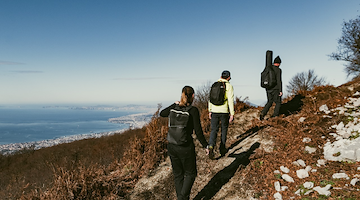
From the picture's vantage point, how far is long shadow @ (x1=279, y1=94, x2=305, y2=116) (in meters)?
7.22

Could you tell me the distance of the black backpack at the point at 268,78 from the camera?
5680 mm

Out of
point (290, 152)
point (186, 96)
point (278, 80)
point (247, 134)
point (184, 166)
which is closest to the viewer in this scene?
point (186, 96)

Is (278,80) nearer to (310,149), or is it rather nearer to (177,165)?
(310,149)

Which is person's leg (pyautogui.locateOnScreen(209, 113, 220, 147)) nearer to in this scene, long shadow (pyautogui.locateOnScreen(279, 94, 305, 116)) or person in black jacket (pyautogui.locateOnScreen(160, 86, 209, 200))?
person in black jacket (pyautogui.locateOnScreen(160, 86, 209, 200))

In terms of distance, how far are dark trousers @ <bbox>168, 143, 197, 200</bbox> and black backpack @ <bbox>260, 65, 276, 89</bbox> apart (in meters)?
3.96

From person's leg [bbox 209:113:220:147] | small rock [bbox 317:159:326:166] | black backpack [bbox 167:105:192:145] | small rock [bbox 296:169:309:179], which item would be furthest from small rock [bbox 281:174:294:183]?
black backpack [bbox 167:105:192:145]

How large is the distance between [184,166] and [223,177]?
1.74 meters

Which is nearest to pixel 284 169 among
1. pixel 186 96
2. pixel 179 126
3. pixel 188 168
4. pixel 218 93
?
pixel 218 93

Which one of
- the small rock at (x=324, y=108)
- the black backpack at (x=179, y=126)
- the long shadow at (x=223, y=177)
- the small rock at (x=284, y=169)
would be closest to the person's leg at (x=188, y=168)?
the black backpack at (x=179, y=126)

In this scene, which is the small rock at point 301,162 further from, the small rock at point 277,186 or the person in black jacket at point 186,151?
the person in black jacket at point 186,151

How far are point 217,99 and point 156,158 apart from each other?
8.74 feet

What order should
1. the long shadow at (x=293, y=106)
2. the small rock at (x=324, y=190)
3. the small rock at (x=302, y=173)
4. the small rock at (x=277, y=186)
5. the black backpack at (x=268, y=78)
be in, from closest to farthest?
1. the small rock at (x=324, y=190)
2. the small rock at (x=277, y=186)
3. the small rock at (x=302, y=173)
4. the black backpack at (x=268, y=78)
5. the long shadow at (x=293, y=106)

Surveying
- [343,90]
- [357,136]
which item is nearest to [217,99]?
[357,136]

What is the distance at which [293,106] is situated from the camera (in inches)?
305
